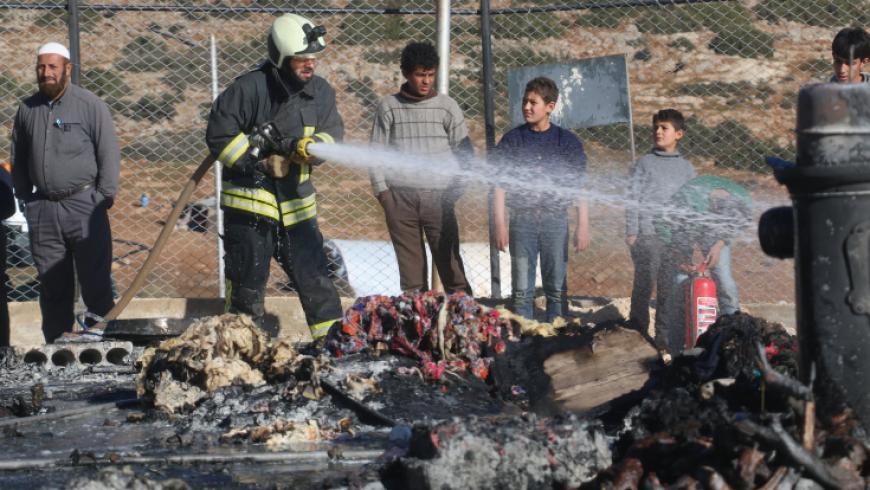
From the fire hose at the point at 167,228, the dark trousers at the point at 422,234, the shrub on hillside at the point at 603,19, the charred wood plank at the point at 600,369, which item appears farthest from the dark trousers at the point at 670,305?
the shrub on hillside at the point at 603,19

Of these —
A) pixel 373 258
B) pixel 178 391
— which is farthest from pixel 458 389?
pixel 373 258

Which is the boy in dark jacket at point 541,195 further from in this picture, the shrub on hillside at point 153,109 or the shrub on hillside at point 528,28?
the shrub on hillside at point 153,109

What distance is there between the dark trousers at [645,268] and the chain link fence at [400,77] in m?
6.69

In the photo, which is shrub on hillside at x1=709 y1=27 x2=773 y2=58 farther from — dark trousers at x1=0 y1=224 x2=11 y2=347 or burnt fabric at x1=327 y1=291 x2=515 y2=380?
burnt fabric at x1=327 y1=291 x2=515 y2=380

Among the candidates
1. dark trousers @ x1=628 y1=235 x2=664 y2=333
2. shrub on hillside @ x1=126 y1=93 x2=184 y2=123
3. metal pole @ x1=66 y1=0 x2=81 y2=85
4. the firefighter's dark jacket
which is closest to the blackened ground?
the firefighter's dark jacket

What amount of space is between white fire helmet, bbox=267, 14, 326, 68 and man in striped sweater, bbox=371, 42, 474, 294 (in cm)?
100

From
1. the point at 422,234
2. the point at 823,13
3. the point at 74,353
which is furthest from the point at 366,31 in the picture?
the point at 74,353

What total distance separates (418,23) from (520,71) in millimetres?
16409

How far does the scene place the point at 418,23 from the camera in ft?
83.0

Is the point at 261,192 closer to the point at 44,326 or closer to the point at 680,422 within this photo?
the point at 44,326

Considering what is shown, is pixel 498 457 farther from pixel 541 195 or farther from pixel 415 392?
pixel 541 195

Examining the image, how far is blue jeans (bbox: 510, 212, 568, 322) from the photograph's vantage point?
8461 mm

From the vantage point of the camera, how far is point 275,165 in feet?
25.2

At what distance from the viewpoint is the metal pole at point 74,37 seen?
8992 mm
